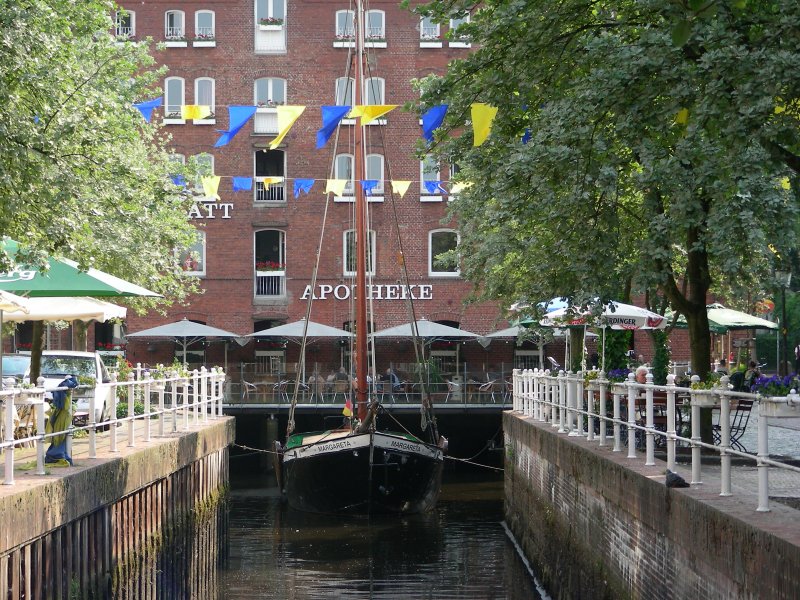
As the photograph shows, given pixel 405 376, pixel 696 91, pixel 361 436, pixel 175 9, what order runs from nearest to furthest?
pixel 696 91, pixel 361 436, pixel 405 376, pixel 175 9

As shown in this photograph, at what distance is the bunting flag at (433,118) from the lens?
56.9ft

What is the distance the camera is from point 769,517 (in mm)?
9016

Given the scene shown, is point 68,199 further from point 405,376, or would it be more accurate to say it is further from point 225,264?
point 225,264

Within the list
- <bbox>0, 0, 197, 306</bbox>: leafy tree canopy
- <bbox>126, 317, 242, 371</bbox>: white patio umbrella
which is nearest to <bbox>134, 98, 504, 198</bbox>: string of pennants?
<bbox>0, 0, 197, 306</bbox>: leafy tree canopy

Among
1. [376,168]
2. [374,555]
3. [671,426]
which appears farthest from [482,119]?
[376,168]

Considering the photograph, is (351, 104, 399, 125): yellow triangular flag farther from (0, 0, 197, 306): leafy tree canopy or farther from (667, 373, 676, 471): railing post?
(667, 373, 676, 471): railing post

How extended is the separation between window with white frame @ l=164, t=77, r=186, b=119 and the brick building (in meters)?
0.05

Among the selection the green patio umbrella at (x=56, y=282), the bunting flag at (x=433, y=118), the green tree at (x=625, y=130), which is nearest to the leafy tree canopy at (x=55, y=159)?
the green patio umbrella at (x=56, y=282)

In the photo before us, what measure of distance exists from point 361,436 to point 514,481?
3.18 metres

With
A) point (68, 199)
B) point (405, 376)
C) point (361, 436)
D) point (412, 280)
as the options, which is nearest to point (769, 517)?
point (68, 199)

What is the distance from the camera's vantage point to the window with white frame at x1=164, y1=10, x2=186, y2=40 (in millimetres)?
46188

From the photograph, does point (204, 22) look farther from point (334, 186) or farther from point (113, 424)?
point (113, 424)

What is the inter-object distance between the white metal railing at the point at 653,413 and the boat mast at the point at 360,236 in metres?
3.35

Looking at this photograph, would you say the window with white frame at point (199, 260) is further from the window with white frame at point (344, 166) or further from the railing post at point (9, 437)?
the railing post at point (9, 437)
